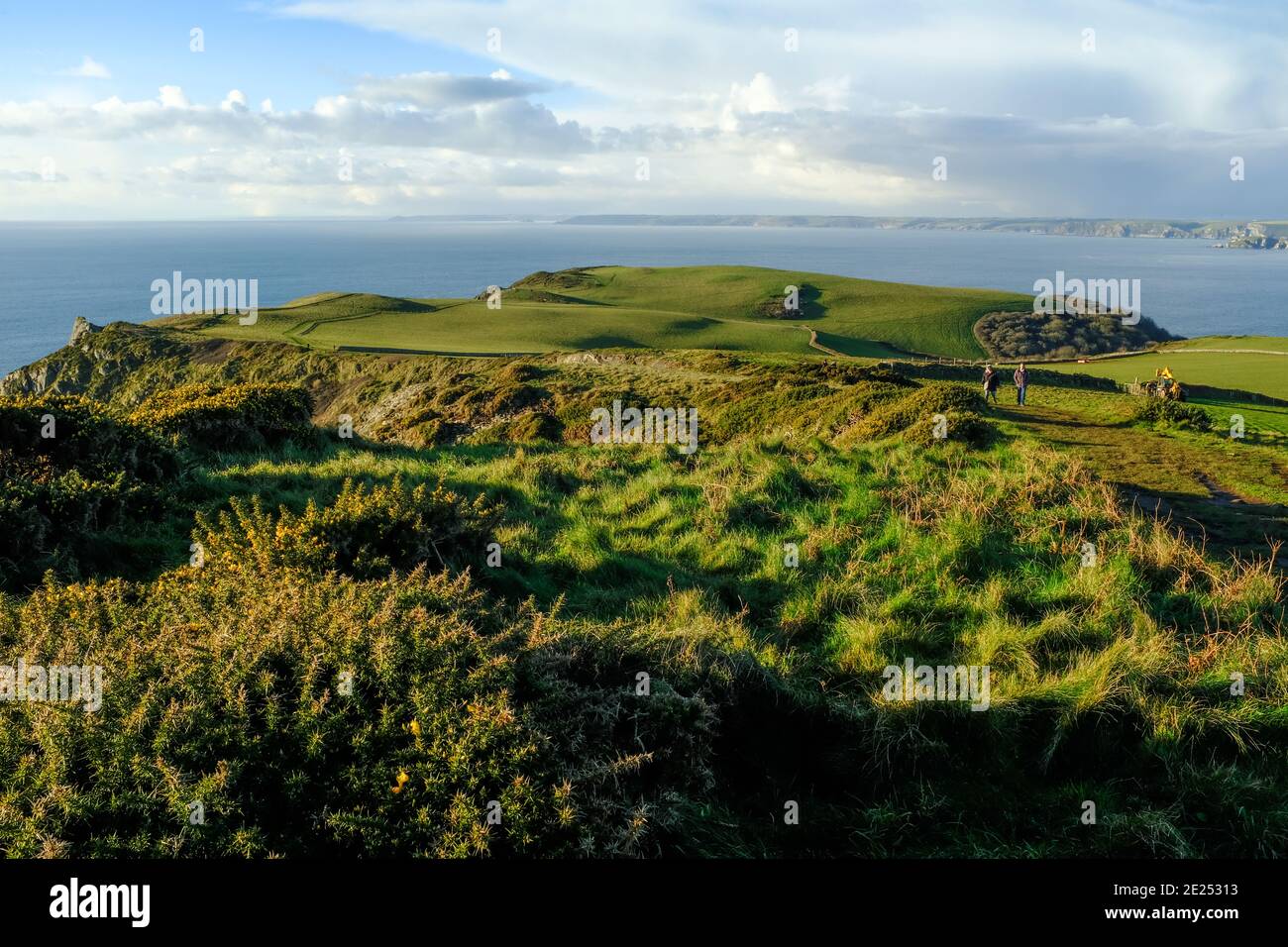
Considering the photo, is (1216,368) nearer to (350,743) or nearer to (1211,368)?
(1211,368)

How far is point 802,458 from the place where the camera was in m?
12.1

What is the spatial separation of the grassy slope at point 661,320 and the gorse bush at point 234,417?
3814 centimetres

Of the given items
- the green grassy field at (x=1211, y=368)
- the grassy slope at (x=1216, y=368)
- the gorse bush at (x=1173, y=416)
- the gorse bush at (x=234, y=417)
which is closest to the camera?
the gorse bush at (x=234, y=417)

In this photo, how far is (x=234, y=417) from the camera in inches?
607

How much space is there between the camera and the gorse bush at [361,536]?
706 centimetres

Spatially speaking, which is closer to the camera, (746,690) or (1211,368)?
(746,690)

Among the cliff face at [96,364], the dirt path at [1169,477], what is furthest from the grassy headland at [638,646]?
the cliff face at [96,364]

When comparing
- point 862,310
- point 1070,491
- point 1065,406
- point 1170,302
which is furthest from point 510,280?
point 1070,491

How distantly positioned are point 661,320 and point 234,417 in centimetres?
5810

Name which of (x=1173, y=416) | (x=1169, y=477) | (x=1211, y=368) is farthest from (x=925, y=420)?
(x=1211, y=368)

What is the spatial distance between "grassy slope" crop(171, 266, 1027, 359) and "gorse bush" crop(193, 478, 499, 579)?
47199mm

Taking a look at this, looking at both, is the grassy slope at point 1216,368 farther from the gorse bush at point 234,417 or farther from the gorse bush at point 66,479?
the gorse bush at point 66,479

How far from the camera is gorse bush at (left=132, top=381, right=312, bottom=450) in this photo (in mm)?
14859

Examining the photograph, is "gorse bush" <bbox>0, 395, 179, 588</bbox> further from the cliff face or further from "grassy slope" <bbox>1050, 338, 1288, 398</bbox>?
the cliff face
